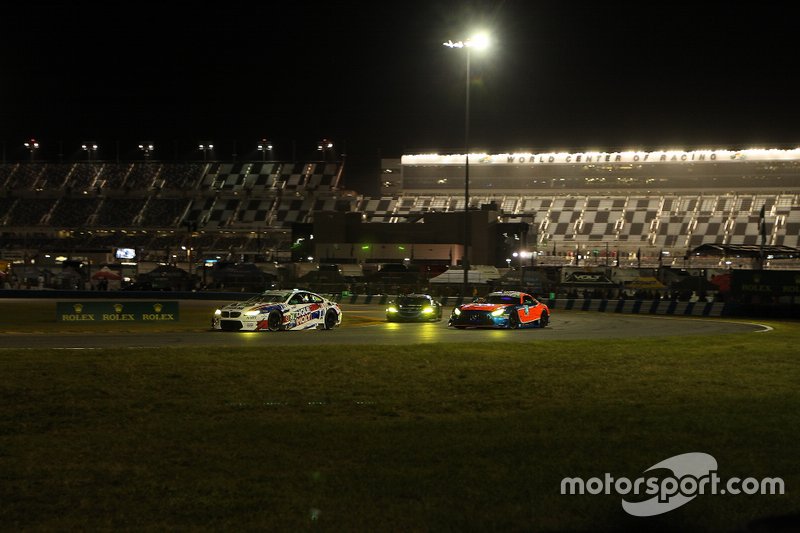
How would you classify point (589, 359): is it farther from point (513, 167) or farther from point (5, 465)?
point (513, 167)

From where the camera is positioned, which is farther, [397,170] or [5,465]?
[397,170]

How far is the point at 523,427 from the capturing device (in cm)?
909

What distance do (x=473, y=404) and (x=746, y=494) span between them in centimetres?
442

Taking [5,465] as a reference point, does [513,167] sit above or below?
above

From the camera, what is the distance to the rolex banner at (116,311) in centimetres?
2598

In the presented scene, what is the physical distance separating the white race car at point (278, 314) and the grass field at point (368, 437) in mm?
7608

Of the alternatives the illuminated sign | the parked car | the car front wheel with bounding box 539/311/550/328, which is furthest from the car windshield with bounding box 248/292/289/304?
the illuminated sign

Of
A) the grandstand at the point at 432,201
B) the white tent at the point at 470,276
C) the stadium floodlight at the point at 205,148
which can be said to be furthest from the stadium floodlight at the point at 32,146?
the white tent at the point at 470,276

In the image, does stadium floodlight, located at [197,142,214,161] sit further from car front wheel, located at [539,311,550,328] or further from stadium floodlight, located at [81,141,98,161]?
car front wheel, located at [539,311,550,328]

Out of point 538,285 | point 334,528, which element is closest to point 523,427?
point 334,528

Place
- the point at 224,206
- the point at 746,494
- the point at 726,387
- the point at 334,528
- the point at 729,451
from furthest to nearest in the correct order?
the point at 224,206
the point at 726,387
the point at 729,451
the point at 746,494
the point at 334,528

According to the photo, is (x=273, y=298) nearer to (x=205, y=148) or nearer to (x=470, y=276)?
(x=470, y=276)

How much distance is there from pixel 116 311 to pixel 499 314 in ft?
37.3

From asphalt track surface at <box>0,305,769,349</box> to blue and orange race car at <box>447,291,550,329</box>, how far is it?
421mm
